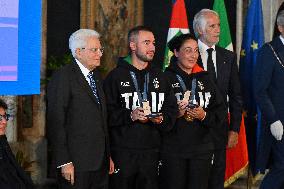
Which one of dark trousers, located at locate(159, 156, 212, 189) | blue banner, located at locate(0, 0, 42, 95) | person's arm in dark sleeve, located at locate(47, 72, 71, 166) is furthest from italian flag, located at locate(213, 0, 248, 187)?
blue banner, located at locate(0, 0, 42, 95)

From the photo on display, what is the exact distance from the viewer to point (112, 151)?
4.95 m

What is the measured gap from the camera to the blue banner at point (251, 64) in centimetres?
677

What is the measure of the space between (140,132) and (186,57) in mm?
759

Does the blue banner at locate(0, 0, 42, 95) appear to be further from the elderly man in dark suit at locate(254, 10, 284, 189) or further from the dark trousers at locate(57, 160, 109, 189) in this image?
the elderly man in dark suit at locate(254, 10, 284, 189)

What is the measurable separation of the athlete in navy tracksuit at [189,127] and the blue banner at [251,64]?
5.13ft

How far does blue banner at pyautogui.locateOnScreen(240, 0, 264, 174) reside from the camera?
6766mm

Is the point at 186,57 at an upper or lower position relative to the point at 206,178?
upper

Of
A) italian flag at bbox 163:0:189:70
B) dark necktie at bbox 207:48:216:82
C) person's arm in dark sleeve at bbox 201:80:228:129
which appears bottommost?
person's arm in dark sleeve at bbox 201:80:228:129

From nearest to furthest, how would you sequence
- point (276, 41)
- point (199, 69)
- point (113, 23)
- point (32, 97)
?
1. point (199, 69)
2. point (276, 41)
3. point (32, 97)
4. point (113, 23)

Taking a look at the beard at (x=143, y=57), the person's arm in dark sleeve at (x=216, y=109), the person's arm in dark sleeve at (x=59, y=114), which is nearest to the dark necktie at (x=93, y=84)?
the person's arm in dark sleeve at (x=59, y=114)

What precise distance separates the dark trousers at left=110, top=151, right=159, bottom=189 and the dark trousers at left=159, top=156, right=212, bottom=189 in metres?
0.18

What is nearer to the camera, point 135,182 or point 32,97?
point 135,182

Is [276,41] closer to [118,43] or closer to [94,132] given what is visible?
[94,132]

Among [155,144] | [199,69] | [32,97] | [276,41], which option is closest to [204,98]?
[199,69]
